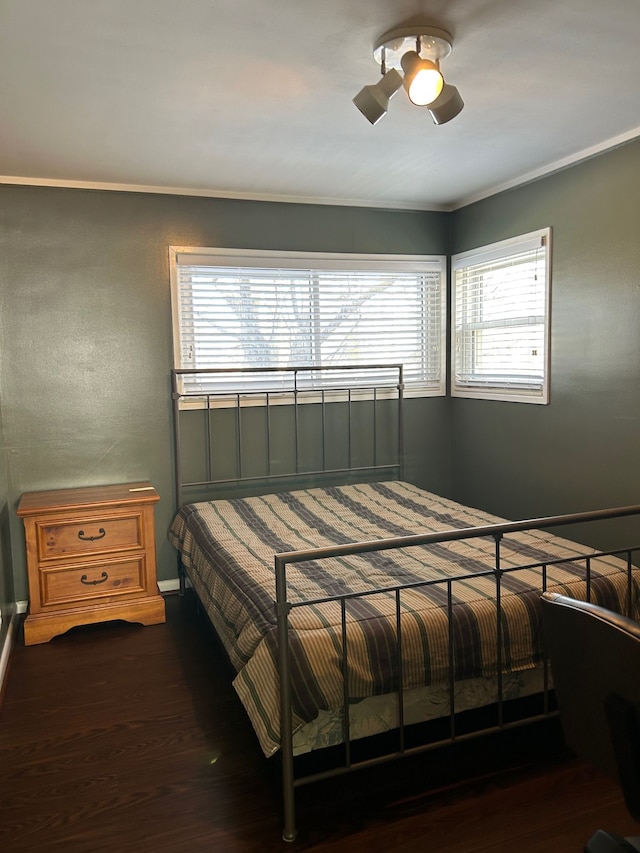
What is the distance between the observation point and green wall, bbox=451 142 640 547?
10.4ft

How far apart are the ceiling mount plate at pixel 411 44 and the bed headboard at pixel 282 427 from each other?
2116 millimetres

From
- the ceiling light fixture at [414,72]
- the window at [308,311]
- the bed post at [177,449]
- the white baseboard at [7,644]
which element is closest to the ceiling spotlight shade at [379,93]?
the ceiling light fixture at [414,72]

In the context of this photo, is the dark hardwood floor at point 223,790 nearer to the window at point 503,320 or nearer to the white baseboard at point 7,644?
the white baseboard at point 7,644

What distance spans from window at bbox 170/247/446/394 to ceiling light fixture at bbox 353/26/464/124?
6.41 ft

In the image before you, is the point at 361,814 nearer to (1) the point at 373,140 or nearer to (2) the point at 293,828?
(2) the point at 293,828

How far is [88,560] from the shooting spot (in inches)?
134

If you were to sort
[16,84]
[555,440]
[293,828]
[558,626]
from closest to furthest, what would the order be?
[558,626] → [293,828] → [16,84] → [555,440]

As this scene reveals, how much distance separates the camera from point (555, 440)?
366 centimetres

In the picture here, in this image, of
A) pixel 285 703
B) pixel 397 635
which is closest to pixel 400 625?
pixel 397 635

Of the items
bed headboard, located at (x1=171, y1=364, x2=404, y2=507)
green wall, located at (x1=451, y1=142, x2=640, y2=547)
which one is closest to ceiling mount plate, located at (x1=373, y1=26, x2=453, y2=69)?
green wall, located at (x1=451, y1=142, x2=640, y2=547)

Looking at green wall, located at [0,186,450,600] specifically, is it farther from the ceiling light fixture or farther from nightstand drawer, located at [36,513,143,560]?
the ceiling light fixture

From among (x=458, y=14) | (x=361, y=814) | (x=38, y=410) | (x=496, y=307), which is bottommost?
(x=361, y=814)

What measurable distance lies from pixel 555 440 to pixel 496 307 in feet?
3.15

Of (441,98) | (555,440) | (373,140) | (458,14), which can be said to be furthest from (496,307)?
(458,14)
